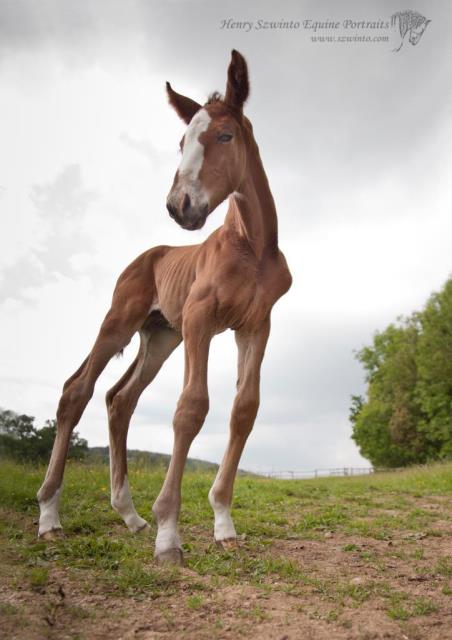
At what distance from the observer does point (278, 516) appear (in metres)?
7.57

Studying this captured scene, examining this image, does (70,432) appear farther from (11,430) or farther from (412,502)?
(412,502)

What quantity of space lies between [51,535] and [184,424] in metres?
2.08

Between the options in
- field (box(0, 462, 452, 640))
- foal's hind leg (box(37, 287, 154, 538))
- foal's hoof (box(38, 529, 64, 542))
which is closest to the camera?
field (box(0, 462, 452, 640))

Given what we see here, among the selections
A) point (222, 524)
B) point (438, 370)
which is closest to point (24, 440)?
point (222, 524)

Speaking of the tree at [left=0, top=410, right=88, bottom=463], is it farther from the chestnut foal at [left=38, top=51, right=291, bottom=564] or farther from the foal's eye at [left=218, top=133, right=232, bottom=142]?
the foal's eye at [left=218, top=133, right=232, bottom=142]

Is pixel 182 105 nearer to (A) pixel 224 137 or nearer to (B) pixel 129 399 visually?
(A) pixel 224 137

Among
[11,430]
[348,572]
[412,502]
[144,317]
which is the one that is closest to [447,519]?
[412,502]

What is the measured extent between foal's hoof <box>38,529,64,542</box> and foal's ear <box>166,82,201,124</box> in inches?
163

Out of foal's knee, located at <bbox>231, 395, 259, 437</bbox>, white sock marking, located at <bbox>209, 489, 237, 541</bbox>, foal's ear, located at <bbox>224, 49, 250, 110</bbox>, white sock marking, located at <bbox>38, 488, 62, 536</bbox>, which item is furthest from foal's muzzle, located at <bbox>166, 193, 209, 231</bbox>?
white sock marking, located at <bbox>38, 488, 62, 536</bbox>

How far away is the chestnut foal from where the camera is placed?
4.82 m

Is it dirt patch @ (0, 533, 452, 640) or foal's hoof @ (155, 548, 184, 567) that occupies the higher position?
foal's hoof @ (155, 548, 184, 567)

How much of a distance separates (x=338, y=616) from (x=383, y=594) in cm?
69

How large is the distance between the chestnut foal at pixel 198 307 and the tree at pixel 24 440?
2885mm

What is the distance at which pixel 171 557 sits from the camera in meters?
4.61
